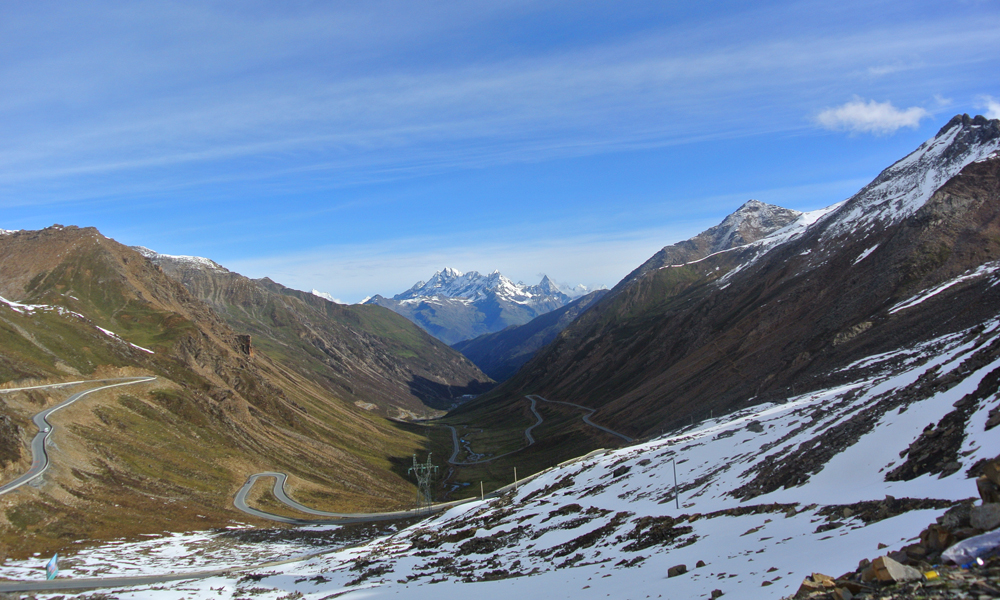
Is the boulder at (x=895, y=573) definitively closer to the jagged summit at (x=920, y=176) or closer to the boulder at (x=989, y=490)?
the boulder at (x=989, y=490)

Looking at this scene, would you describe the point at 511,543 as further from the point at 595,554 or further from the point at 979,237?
the point at 979,237

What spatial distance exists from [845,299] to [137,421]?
468ft

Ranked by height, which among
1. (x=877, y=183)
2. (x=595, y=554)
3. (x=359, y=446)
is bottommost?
(x=359, y=446)

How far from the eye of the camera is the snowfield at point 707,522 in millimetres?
20611

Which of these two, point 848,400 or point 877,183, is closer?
point 848,400

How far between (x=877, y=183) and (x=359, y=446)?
197m

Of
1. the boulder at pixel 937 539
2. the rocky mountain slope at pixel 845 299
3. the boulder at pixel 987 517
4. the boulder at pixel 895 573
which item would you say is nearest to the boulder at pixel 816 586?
the boulder at pixel 895 573

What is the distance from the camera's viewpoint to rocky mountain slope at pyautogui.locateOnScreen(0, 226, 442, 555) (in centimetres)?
7394

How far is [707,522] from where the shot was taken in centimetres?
3084

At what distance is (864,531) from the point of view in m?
19.2

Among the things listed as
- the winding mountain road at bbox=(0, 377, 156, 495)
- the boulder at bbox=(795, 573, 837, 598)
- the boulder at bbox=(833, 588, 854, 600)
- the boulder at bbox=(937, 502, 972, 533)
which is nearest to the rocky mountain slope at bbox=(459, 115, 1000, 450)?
the boulder at bbox=(937, 502, 972, 533)

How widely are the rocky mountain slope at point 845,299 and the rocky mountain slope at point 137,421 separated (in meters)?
73.3

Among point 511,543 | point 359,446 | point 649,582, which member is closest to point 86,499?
point 511,543

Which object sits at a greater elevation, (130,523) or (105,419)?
(105,419)
